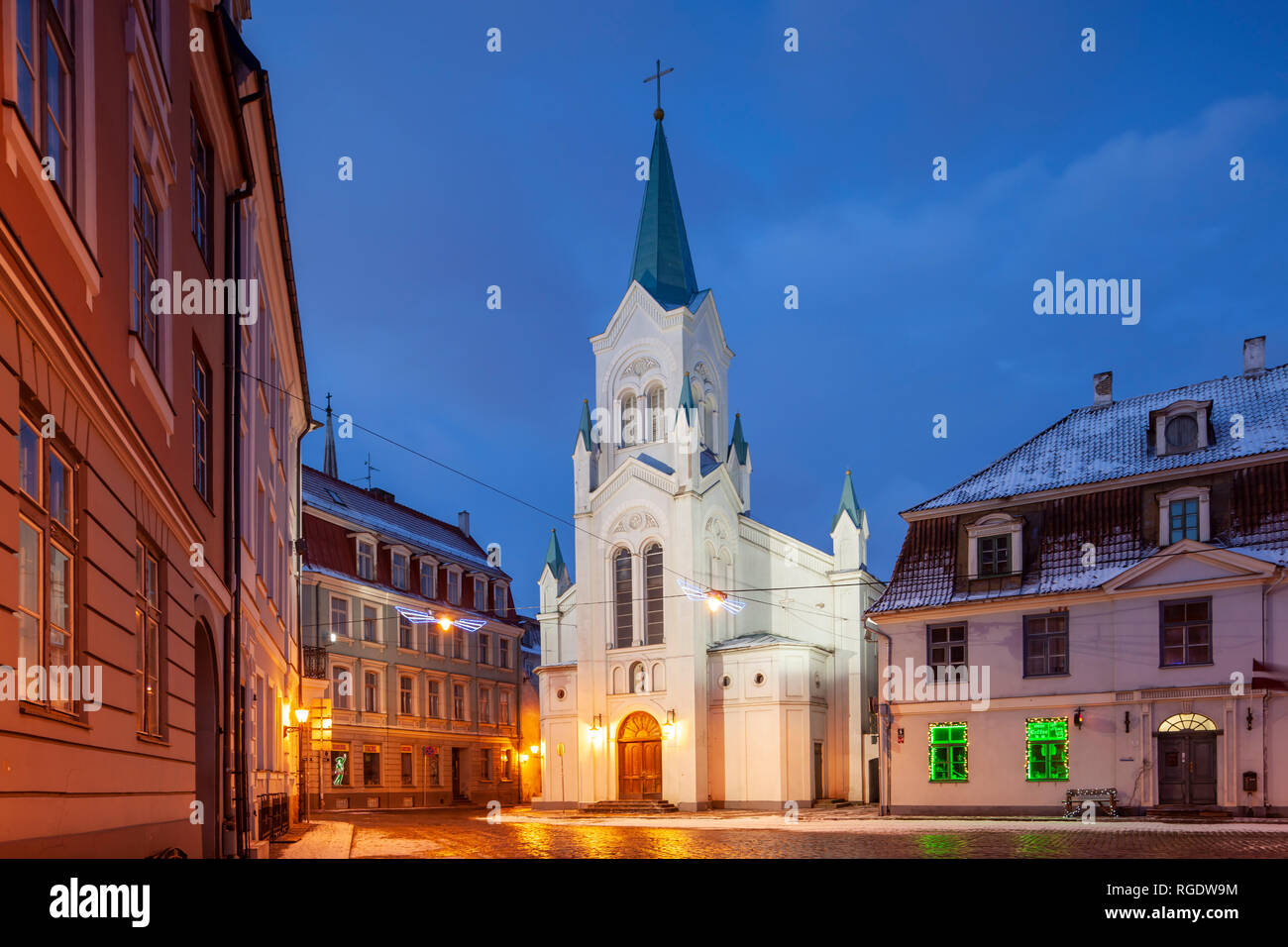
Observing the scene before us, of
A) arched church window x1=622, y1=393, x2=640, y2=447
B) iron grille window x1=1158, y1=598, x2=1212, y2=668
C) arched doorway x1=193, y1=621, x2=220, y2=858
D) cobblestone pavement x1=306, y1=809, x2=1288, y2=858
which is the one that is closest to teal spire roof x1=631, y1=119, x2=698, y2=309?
arched church window x1=622, y1=393, x2=640, y2=447

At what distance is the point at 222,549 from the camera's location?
1476cm

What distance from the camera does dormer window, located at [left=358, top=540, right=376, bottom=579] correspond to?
48.2m

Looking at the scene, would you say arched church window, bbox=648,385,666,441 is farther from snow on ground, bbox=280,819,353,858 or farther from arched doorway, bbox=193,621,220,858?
arched doorway, bbox=193,621,220,858

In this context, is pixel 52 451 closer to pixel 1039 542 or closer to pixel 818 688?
pixel 1039 542

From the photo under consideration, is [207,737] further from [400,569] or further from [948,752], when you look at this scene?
[400,569]

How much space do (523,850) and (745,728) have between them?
958 inches

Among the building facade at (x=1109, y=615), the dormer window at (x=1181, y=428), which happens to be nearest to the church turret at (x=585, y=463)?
the building facade at (x=1109, y=615)

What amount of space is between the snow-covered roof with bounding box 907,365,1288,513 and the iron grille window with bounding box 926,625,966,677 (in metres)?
3.62

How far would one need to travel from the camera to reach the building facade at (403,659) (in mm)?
45375

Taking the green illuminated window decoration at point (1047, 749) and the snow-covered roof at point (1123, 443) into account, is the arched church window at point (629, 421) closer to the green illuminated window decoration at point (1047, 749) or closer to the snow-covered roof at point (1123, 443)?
the snow-covered roof at point (1123, 443)

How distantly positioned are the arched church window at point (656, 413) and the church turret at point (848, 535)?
8329 mm

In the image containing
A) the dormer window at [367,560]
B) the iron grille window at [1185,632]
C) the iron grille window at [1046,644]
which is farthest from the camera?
the dormer window at [367,560]

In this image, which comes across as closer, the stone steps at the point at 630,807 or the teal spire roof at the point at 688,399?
the stone steps at the point at 630,807
